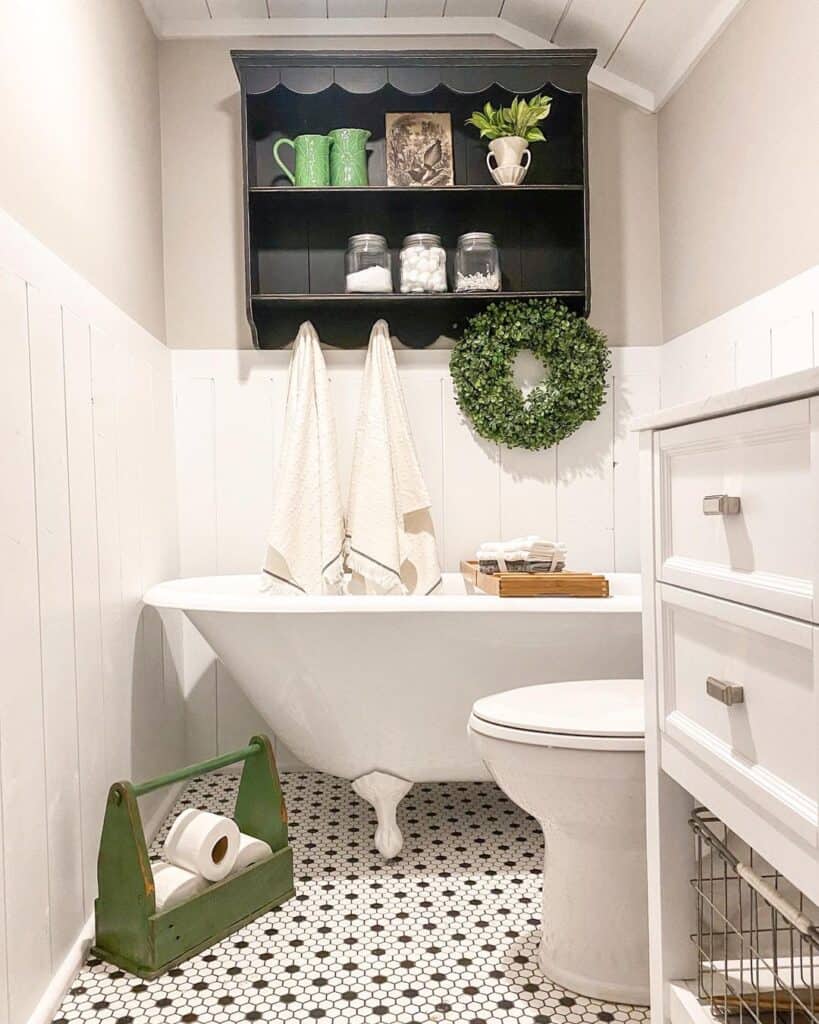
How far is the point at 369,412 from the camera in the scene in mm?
2678

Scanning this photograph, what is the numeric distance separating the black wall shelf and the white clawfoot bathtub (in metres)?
1.03

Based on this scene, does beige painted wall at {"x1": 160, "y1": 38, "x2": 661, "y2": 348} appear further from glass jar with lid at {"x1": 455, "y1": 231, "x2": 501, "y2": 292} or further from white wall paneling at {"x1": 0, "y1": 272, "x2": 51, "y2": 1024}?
white wall paneling at {"x1": 0, "y1": 272, "x2": 51, "y2": 1024}

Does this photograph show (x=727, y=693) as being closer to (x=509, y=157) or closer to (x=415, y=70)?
(x=509, y=157)

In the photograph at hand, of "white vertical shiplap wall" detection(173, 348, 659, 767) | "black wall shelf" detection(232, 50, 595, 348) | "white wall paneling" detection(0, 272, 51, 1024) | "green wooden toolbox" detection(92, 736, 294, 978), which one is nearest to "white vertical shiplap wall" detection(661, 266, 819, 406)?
"white vertical shiplap wall" detection(173, 348, 659, 767)

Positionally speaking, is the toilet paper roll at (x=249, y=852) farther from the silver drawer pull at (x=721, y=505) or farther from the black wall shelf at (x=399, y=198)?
the black wall shelf at (x=399, y=198)

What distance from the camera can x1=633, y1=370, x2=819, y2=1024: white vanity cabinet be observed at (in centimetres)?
86

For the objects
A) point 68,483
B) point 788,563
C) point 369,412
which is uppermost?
point 369,412

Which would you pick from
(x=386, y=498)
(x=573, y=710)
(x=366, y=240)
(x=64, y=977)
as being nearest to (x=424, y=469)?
(x=386, y=498)

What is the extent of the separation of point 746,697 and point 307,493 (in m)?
1.80

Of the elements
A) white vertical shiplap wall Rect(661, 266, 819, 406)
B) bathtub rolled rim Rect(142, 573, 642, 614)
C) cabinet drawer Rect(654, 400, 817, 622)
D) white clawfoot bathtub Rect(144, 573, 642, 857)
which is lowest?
white clawfoot bathtub Rect(144, 573, 642, 857)

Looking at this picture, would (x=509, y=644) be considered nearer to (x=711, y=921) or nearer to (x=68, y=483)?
(x=711, y=921)

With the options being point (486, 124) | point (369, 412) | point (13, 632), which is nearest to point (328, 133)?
point (486, 124)

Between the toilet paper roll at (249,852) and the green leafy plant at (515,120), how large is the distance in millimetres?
1992

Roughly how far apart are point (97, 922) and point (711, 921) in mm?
1155
